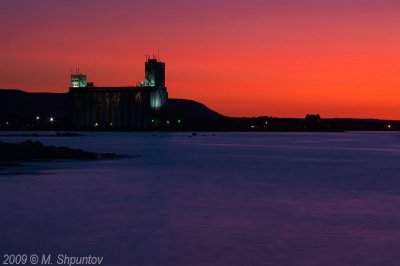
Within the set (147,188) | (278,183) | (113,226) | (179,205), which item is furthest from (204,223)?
(278,183)

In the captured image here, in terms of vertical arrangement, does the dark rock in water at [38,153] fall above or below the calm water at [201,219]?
above

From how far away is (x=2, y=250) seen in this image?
61.0 feet

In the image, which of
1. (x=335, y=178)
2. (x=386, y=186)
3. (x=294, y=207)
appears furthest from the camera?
(x=335, y=178)

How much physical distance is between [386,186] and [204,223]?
2081 cm

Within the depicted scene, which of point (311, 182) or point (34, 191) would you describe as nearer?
point (34, 191)

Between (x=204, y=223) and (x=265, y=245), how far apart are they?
4.47 metres

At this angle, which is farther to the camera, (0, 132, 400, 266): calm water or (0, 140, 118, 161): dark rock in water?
(0, 140, 118, 161): dark rock in water

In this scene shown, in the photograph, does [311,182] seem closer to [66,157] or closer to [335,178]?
[335,178]

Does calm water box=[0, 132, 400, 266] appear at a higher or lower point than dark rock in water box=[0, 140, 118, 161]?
lower

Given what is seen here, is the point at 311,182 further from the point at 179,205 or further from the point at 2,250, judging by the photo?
the point at 2,250

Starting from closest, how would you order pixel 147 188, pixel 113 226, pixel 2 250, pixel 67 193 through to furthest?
1. pixel 2 250
2. pixel 113 226
3. pixel 67 193
4. pixel 147 188

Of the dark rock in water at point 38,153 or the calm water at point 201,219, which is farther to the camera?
the dark rock in water at point 38,153

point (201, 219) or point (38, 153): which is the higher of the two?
point (38, 153)

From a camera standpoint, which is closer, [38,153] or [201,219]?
[201,219]
